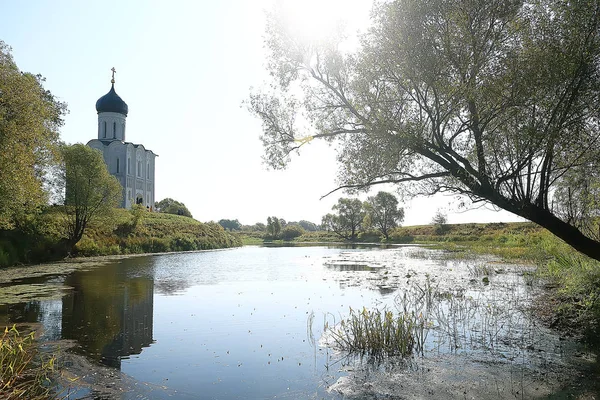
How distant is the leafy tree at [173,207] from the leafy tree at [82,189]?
46.4m

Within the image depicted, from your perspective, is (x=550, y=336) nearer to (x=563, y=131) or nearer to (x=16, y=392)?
(x=563, y=131)

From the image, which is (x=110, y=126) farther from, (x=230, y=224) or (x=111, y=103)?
(x=230, y=224)

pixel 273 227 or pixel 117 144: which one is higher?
pixel 117 144

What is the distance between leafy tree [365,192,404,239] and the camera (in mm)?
85006

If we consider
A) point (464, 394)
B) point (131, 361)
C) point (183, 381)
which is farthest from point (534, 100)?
point (131, 361)

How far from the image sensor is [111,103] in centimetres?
6112

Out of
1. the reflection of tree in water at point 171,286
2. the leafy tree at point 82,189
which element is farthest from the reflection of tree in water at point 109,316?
the leafy tree at point 82,189

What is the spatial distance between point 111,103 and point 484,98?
6307 centimetres

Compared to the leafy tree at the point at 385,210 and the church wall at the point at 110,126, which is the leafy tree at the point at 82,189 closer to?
the church wall at the point at 110,126

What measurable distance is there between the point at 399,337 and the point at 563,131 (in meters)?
5.95

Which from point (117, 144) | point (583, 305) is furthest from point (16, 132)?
point (117, 144)

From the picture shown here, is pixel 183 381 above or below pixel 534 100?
below

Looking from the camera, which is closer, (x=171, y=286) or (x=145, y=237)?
(x=171, y=286)

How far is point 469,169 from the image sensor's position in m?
9.85
